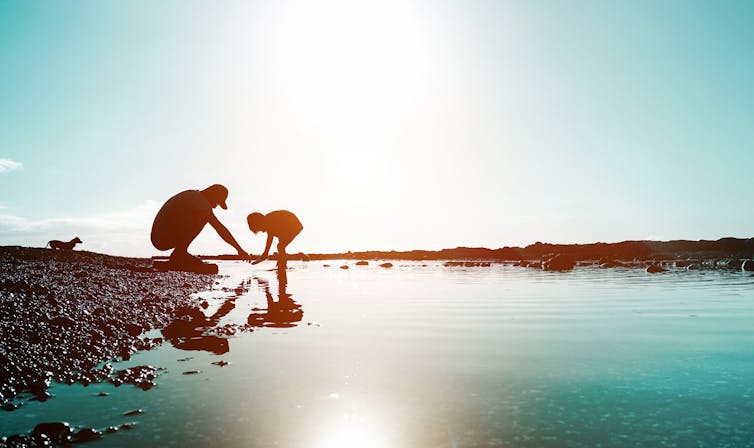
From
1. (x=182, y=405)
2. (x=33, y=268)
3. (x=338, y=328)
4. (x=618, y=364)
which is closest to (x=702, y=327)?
(x=618, y=364)

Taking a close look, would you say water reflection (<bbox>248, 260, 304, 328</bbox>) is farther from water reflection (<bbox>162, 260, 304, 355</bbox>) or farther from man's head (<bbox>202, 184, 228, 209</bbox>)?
man's head (<bbox>202, 184, 228, 209</bbox>)

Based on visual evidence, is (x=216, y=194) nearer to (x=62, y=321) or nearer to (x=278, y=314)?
(x=278, y=314)

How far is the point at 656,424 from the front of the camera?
5.28 metres

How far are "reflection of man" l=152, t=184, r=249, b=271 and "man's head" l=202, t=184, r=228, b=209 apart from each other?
2.51 feet

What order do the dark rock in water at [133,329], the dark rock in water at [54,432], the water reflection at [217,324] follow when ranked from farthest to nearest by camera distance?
1. the dark rock in water at [133,329]
2. the water reflection at [217,324]
3. the dark rock in water at [54,432]

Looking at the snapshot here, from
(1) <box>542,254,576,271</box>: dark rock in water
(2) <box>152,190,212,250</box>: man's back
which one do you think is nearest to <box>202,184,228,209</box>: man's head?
(2) <box>152,190,212,250</box>: man's back

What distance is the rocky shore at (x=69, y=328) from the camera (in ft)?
21.9

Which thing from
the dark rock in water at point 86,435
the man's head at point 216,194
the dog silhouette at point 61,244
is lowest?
the dark rock in water at point 86,435

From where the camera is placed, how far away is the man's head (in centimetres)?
2752

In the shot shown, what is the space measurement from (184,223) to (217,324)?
1465 centimetres

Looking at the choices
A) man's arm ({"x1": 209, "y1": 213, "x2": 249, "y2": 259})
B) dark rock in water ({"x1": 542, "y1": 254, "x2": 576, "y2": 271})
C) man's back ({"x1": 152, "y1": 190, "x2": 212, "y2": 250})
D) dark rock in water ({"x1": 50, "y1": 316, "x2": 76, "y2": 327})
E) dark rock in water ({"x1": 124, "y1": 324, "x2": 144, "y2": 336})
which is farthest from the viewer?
dark rock in water ({"x1": 542, "y1": 254, "x2": 576, "y2": 271})

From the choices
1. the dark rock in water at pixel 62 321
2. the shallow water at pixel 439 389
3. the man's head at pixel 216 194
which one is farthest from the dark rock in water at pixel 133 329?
the man's head at pixel 216 194

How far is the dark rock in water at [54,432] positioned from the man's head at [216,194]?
23.6 m

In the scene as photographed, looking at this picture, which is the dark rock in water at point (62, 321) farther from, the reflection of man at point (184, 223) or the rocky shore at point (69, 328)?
the reflection of man at point (184, 223)
